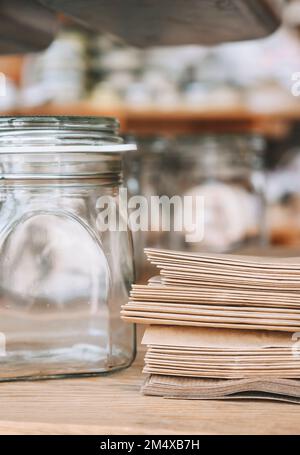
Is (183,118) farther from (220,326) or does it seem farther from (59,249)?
(220,326)

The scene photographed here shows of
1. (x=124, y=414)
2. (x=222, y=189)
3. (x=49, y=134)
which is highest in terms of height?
(x=49, y=134)

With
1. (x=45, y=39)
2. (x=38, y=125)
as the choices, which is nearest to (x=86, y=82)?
(x=45, y=39)

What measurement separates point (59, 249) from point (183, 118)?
6.31 feet

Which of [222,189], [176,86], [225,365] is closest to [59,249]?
[225,365]

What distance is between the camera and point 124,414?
0.60 metres

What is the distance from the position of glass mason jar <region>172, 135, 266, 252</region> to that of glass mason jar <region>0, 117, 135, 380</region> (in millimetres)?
1092

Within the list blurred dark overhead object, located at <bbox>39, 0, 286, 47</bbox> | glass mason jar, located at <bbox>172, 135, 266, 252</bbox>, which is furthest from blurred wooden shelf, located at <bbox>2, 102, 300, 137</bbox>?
blurred dark overhead object, located at <bbox>39, 0, 286, 47</bbox>

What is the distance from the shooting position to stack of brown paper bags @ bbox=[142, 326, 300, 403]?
0.63 m

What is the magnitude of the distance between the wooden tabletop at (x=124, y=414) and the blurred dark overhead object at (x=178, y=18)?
436mm

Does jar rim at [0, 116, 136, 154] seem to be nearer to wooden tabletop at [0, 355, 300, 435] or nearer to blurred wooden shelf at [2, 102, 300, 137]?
wooden tabletop at [0, 355, 300, 435]

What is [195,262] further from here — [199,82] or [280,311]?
[199,82]

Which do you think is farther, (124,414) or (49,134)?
(49,134)

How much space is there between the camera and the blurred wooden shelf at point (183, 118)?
257 cm

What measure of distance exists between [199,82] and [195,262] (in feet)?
6.55
